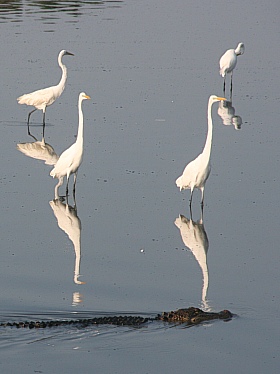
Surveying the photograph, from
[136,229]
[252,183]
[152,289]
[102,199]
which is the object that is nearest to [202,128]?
[252,183]

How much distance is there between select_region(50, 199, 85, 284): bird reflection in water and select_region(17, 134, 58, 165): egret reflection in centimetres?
258

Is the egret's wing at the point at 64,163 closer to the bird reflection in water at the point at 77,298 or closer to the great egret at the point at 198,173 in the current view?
the great egret at the point at 198,173

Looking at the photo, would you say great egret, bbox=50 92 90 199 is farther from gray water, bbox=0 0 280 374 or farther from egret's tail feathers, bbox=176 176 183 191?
egret's tail feathers, bbox=176 176 183 191

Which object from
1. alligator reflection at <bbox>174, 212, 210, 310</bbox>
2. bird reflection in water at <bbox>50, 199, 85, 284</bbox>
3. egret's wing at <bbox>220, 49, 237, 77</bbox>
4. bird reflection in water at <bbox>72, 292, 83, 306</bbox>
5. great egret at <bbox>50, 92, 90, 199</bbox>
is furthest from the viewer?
egret's wing at <bbox>220, 49, 237, 77</bbox>

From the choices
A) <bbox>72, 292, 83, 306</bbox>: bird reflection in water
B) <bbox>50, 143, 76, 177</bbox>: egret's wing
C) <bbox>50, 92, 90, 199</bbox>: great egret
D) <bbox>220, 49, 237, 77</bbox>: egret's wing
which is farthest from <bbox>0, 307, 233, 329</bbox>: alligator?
<bbox>220, 49, 237, 77</bbox>: egret's wing

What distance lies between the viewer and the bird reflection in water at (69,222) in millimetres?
12141

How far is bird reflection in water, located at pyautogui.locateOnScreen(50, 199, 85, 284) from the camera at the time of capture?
1214 centimetres

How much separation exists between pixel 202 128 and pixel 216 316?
914cm

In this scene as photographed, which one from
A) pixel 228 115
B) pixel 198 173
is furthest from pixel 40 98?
pixel 198 173

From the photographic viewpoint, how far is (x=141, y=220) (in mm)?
13164

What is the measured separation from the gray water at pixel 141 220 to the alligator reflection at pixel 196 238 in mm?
25

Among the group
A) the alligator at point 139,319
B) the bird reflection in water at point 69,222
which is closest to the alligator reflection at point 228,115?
the bird reflection in water at point 69,222

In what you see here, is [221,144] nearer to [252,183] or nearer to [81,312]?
[252,183]

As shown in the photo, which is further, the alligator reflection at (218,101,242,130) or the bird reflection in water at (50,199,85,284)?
the alligator reflection at (218,101,242,130)
